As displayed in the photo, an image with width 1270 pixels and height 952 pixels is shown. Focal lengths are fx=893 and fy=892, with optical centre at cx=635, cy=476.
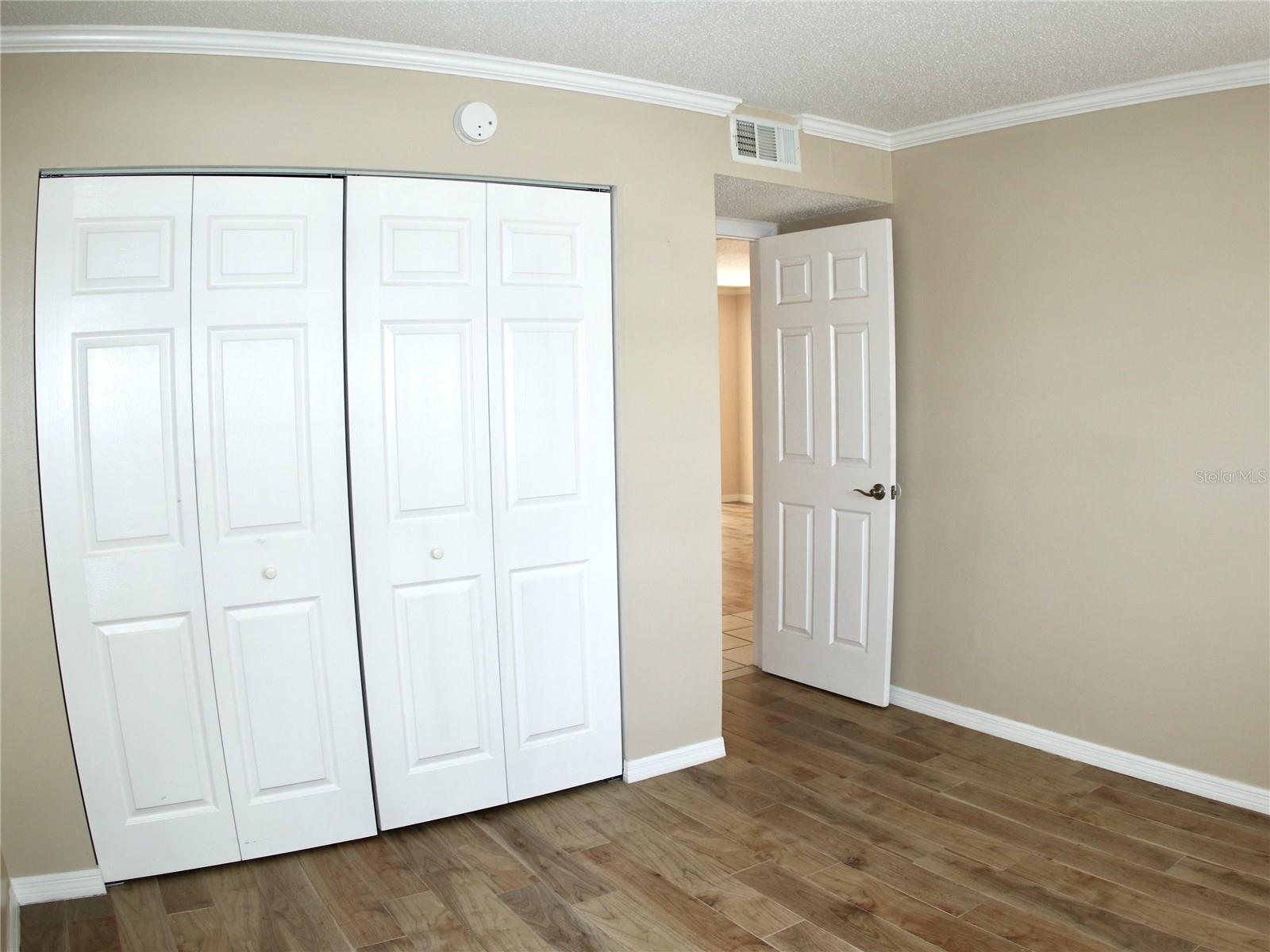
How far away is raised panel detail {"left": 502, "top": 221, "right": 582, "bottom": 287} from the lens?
9.78 feet

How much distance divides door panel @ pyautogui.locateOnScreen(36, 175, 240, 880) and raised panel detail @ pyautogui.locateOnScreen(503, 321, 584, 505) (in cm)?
98

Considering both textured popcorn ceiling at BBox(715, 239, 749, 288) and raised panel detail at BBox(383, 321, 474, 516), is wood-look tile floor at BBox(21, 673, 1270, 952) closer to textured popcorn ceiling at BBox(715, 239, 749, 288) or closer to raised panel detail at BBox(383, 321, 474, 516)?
raised panel detail at BBox(383, 321, 474, 516)

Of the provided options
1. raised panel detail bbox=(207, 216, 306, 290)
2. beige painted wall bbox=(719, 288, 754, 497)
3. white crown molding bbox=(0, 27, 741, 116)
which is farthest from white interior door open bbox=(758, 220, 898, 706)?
beige painted wall bbox=(719, 288, 754, 497)

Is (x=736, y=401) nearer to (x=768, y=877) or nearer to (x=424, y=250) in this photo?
(x=424, y=250)

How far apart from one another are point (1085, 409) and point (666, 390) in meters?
1.57

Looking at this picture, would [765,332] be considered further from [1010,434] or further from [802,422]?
[1010,434]

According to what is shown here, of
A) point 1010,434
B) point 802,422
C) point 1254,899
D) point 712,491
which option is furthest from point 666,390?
point 1254,899

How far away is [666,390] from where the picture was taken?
3.28 m

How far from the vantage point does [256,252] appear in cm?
266

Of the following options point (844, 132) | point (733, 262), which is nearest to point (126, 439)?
point (844, 132)

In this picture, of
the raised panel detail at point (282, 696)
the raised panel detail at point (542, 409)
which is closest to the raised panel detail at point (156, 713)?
the raised panel detail at point (282, 696)

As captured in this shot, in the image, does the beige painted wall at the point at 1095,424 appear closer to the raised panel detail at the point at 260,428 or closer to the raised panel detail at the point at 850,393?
the raised panel detail at the point at 850,393

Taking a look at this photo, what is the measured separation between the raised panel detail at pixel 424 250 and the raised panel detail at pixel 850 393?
1.77 metres

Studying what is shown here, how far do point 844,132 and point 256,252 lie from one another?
239 centimetres
